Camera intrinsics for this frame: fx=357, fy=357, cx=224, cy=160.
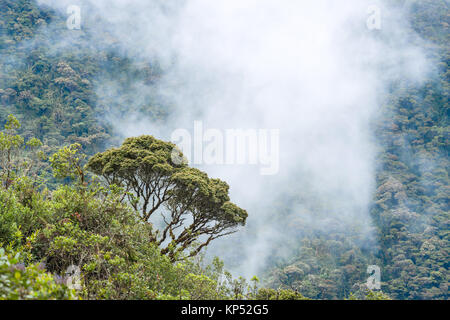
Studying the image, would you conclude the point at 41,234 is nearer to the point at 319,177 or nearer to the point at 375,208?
the point at 375,208

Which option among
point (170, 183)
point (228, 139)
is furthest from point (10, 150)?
point (228, 139)

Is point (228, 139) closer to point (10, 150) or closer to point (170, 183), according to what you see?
point (170, 183)

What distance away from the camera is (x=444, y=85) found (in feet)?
313

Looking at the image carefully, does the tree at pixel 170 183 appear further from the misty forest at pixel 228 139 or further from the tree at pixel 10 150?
the tree at pixel 10 150

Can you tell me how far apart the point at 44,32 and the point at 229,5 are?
88.2 metres

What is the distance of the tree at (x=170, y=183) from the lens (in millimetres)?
10180

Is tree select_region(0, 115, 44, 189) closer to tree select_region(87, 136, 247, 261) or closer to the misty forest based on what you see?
the misty forest

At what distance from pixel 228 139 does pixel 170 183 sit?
92586mm

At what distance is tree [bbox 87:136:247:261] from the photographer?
1018cm

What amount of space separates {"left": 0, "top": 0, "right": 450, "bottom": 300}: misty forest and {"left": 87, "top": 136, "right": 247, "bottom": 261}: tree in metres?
0.06

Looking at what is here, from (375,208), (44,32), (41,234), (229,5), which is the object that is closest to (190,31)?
(229,5)

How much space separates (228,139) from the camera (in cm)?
10294

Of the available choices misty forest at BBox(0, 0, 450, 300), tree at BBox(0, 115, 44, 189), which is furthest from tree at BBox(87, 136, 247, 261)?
tree at BBox(0, 115, 44, 189)
